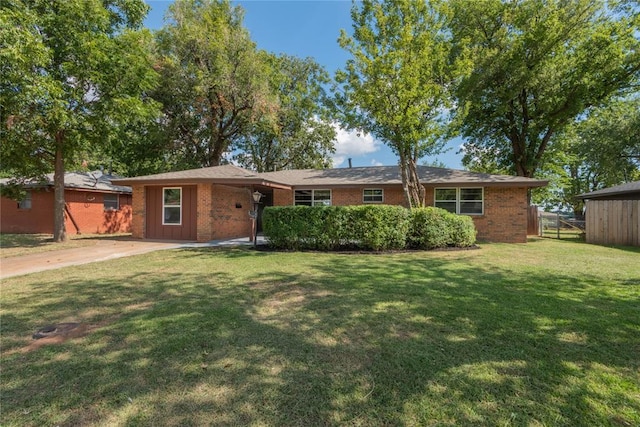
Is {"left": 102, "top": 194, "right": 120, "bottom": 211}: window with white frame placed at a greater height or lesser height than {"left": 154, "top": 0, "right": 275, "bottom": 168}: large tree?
lesser

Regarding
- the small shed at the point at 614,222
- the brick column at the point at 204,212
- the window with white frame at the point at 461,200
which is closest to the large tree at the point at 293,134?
the brick column at the point at 204,212

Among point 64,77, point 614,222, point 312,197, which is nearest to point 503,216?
point 614,222

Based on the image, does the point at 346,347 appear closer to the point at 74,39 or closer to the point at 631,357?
the point at 631,357

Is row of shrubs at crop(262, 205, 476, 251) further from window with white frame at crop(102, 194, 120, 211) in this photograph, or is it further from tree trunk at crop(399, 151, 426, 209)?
window with white frame at crop(102, 194, 120, 211)

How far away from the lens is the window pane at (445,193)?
1426cm

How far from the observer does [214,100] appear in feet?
65.2

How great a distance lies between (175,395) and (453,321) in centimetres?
304

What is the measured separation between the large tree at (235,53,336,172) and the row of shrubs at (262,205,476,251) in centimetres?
1507

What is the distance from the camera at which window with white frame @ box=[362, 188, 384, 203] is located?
586 inches

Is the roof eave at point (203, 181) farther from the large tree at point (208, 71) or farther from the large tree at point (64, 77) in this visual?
the large tree at point (208, 71)

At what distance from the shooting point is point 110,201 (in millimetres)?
18375

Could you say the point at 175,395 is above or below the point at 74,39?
below

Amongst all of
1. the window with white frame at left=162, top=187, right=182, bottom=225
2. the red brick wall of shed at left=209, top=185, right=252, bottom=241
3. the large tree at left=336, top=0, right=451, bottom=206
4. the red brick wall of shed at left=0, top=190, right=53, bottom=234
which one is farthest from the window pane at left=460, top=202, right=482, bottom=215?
the red brick wall of shed at left=0, top=190, right=53, bottom=234

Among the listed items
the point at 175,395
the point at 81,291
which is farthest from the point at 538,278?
the point at 81,291
